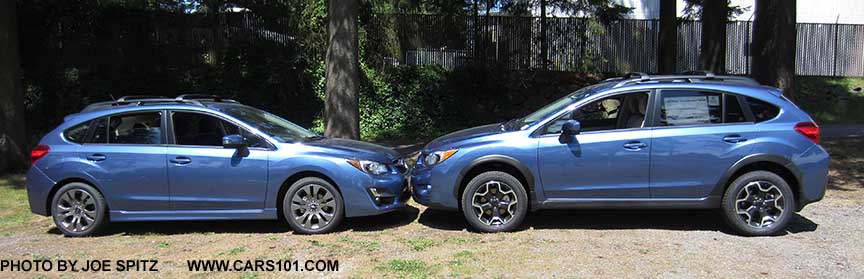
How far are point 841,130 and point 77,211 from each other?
1570 centimetres

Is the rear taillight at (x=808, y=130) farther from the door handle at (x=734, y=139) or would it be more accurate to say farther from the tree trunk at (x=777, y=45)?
the tree trunk at (x=777, y=45)

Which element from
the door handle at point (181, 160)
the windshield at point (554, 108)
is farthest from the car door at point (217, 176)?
the windshield at point (554, 108)

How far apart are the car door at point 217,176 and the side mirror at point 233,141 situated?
0.28 ft

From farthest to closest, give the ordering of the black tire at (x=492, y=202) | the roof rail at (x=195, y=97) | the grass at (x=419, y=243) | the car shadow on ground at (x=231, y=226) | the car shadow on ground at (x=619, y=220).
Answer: the roof rail at (x=195, y=97) → the car shadow on ground at (x=231, y=226) → the car shadow on ground at (x=619, y=220) → the black tire at (x=492, y=202) → the grass at (x=419, y=243)

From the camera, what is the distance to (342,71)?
32.4ft

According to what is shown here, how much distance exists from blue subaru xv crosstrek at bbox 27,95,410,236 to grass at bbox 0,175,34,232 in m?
1.29

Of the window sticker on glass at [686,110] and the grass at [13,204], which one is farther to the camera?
the grass at [13,204]

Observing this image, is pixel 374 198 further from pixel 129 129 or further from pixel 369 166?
pixel 129 129

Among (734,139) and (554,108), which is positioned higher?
(554,108)

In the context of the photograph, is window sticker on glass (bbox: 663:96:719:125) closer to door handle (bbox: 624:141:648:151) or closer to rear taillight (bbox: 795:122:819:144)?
door handle (bbox: 624:141:648:151)

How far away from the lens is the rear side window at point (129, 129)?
6766 millimetres

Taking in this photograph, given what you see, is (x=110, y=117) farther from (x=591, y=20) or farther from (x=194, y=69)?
(x=591, y=20)

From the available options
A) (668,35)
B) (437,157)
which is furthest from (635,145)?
(668,35)

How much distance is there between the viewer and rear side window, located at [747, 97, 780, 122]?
21.0ft
